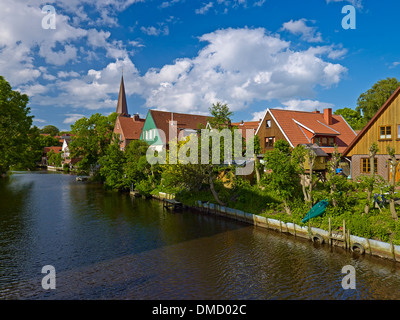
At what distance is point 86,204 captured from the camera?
39094 mm

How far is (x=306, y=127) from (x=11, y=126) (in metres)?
37.3

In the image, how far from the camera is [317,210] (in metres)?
23.5

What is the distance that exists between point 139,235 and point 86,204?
17.5m

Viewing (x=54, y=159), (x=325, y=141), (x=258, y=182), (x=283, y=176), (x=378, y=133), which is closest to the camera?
(x=283, y=176)

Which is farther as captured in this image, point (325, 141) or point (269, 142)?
point (269, 142)

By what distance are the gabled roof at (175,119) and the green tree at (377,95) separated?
33.7 m

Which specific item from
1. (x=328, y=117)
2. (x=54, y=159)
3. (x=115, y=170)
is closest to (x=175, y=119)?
(x=115, y=170)

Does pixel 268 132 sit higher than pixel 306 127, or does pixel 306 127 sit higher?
pixel 306 127

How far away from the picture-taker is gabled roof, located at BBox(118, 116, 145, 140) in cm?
6756

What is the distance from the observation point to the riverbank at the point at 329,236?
18234 mm

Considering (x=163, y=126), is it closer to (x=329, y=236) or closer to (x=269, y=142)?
(x=269, y=142)

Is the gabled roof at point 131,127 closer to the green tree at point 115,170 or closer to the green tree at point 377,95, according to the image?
the green tree at point 115,170

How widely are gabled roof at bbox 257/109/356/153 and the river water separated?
17168 mm
